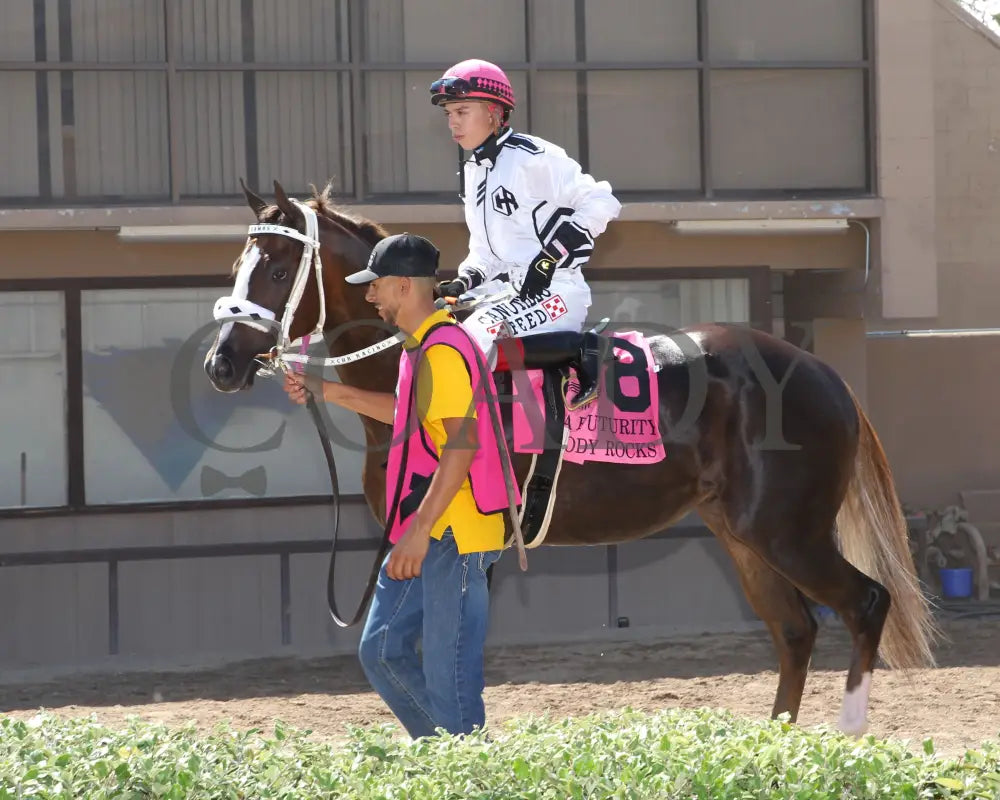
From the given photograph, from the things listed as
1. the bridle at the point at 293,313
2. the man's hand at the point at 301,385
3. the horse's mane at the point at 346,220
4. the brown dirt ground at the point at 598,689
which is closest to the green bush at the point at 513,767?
the man's hand at the point at 301,385

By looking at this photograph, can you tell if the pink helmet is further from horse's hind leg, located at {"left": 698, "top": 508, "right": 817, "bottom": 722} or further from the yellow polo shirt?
horse's hind leg, located at {"left": 698, "top": 508, "right": 817, "bottom": 722}

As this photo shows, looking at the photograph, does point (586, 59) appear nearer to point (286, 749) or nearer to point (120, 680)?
point (120, 680)

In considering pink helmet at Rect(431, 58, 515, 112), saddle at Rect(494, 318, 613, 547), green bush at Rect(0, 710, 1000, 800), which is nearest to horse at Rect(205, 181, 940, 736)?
saddle at Rect(494, 318, 613, 547)

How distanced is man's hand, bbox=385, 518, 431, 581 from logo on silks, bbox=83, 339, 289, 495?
5649mm

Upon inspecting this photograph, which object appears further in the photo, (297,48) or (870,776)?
(297,48)

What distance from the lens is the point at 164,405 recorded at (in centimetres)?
973

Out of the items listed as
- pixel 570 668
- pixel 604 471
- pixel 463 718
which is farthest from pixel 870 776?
pixel 570 668

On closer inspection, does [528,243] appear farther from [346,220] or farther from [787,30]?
[787,30]

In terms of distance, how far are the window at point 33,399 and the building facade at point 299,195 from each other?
0.6 inches

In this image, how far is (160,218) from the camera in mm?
8984

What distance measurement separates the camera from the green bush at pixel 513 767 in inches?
126

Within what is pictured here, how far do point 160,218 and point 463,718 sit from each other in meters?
5.50

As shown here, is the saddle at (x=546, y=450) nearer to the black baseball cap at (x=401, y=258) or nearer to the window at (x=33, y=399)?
the black baseball cap at (x=401, y=258)

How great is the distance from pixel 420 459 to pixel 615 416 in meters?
1.36
